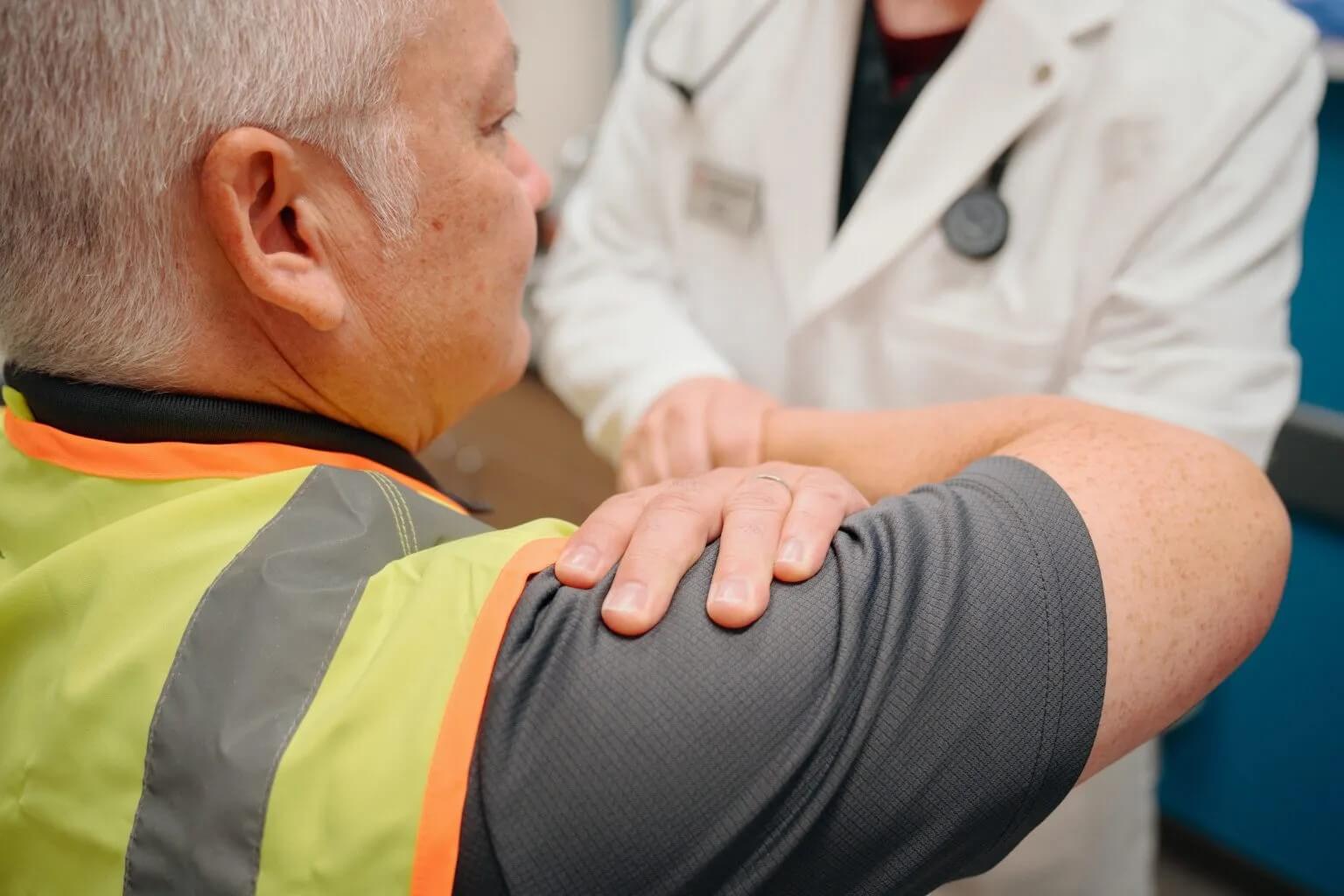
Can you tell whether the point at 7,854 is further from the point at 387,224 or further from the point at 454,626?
the point at 387,224

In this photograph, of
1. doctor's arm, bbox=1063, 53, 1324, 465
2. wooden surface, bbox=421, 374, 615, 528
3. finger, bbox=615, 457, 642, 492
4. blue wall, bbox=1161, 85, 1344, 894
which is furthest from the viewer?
wooden surface, bbox=421, 374, 615, 528

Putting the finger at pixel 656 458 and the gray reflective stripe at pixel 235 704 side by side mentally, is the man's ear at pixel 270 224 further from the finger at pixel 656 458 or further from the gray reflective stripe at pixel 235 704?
the finger at pixel 656 458

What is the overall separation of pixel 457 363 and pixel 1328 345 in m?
1.50

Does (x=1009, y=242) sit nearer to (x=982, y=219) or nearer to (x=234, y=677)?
(x=982, y=219)

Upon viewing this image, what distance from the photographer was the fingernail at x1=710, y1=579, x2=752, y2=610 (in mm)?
550

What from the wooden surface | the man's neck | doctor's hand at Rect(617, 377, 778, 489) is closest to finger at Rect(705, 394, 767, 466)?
doctor's hand at Rect(617, 377, 778, 489)

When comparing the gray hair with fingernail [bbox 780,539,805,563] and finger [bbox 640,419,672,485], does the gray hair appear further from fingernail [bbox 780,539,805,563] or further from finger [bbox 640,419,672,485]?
finger [bbox 640,419,672,485]

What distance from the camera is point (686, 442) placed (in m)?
1.04

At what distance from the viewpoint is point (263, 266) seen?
24.0 inches

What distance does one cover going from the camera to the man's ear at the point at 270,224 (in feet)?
1.90

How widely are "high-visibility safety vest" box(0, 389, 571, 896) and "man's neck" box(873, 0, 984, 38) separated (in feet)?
2.73

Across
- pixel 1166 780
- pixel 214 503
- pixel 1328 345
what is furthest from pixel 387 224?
pixel 1166 780

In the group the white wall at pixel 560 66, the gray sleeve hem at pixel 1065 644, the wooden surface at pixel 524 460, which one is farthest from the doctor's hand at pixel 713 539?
the white wall at pixel 560 66

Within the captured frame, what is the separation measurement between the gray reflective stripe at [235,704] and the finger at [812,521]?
0.24m
